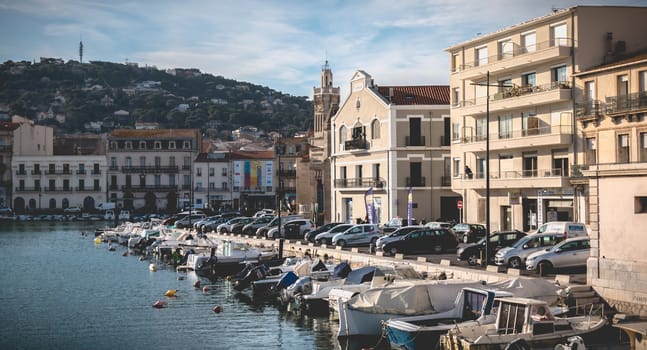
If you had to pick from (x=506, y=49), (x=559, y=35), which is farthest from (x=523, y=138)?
(x=559, y=35)

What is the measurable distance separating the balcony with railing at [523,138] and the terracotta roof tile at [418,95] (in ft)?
31.2

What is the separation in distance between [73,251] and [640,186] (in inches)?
2125

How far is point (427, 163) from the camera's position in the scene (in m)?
64.4

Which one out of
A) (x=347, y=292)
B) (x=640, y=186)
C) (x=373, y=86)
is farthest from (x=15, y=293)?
(x=373, y=86)

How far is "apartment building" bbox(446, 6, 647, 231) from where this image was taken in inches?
1831

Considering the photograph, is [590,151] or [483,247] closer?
[483,247]

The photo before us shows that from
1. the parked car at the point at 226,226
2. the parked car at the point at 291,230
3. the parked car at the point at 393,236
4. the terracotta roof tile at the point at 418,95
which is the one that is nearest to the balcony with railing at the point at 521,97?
the terracotta roof tile at the point at 418,95

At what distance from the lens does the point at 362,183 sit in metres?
68.2

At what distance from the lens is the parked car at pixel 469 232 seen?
46347mm

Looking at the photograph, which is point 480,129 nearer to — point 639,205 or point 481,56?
point 481,56

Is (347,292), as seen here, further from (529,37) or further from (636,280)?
(529,37)

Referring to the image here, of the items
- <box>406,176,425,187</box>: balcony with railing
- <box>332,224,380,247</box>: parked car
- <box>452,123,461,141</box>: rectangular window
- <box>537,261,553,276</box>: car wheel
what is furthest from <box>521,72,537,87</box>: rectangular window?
<box>537,261,553,276</box>: car wheel

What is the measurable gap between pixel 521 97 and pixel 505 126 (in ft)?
10.9

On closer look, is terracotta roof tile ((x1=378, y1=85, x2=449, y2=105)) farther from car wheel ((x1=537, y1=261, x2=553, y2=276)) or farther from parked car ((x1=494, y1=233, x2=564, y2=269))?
car wheel ((x1=537, y1=261, x2=553, y2=276))
